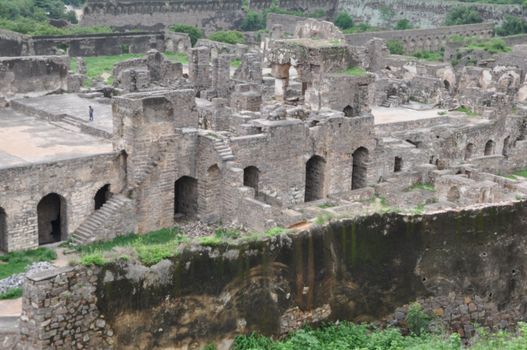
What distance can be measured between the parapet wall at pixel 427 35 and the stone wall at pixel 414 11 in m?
3.65

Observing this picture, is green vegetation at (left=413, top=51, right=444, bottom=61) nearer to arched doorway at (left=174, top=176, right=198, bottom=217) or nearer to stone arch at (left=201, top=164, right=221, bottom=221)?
arched doorway at (left=174, top=176, right=198, bottom=217)

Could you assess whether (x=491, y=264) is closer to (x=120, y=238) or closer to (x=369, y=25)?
(x=120, y=238)

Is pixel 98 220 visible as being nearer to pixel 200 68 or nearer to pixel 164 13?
pixel 200 68

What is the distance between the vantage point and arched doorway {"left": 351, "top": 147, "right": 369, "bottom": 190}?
1011 inches

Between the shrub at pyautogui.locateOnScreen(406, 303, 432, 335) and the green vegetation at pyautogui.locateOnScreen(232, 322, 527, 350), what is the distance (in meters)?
0.33

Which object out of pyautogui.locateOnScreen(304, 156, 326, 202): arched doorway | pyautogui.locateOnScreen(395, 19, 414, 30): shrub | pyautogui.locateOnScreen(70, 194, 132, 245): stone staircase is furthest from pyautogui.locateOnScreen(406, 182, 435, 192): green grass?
pyautogui.locateOnScreen(395, 19, 414, 30): shrub

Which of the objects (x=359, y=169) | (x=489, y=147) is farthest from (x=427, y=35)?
(x=359, y=169)

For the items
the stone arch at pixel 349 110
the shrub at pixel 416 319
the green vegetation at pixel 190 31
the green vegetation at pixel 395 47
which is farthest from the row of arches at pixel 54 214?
the green vegetation at pixel 395 47

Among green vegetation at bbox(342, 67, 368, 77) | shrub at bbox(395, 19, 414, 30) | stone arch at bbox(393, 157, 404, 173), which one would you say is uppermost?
green vegetation at bbox(342, 67, 368, 77)

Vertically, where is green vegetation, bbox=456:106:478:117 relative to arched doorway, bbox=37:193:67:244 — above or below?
above

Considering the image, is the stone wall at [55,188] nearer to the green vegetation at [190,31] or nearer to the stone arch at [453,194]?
the stone arch at [453,194]

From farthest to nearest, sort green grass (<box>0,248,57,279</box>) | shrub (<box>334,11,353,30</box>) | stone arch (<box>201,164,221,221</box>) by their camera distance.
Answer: shrub (<box>334,11,353,30</box>) < stone arch (<box>201,164,221,221</box>) < green grass (<box>0,248,57,279</box>)

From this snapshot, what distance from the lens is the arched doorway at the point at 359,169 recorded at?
84.3ft

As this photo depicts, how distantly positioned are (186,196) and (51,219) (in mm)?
3632
